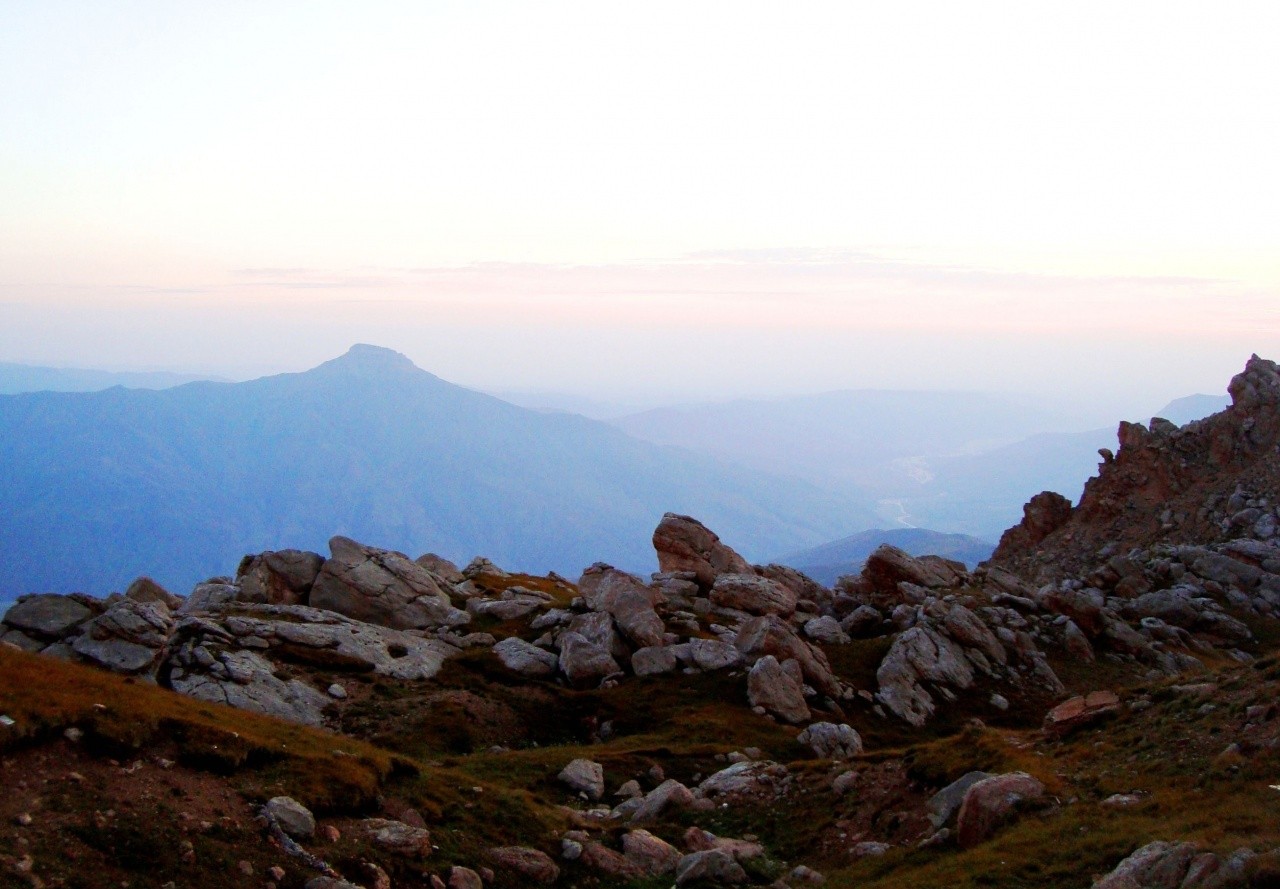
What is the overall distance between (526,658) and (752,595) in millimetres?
18722

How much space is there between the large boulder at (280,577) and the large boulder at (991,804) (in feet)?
159

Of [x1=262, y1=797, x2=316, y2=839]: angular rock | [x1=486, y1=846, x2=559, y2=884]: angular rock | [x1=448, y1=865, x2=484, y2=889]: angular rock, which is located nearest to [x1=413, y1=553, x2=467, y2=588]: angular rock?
[x1=486, y1=846, x2=559, y2=884]: angular rock

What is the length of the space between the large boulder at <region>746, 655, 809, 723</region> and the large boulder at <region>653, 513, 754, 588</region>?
20455mm

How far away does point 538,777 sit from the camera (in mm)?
37719

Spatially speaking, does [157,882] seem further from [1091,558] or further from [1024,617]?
[1091,558]

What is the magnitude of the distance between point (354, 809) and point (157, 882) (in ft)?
22.2

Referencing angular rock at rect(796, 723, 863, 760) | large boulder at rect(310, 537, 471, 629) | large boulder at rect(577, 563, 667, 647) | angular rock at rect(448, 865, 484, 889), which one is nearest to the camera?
angular rock at rect(448, 865, 484, 889)

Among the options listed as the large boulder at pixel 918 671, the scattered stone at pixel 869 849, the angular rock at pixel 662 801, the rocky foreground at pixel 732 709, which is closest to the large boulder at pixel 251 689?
the rocky foreground at pixel 732 709

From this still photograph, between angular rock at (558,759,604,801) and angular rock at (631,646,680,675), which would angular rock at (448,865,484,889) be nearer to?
angular rock at (558,759,604,801)

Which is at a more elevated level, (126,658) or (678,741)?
(126,658)

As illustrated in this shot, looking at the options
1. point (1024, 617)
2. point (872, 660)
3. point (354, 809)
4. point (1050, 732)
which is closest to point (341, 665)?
point (354, 809)

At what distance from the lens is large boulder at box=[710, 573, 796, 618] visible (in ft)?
219

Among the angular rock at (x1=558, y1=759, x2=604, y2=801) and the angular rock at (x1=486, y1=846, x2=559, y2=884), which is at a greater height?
the angular rock at (x1=486, y1=846, x2=559, y2=884)

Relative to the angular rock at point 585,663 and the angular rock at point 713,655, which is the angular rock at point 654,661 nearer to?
the angular rock at point 713,655
